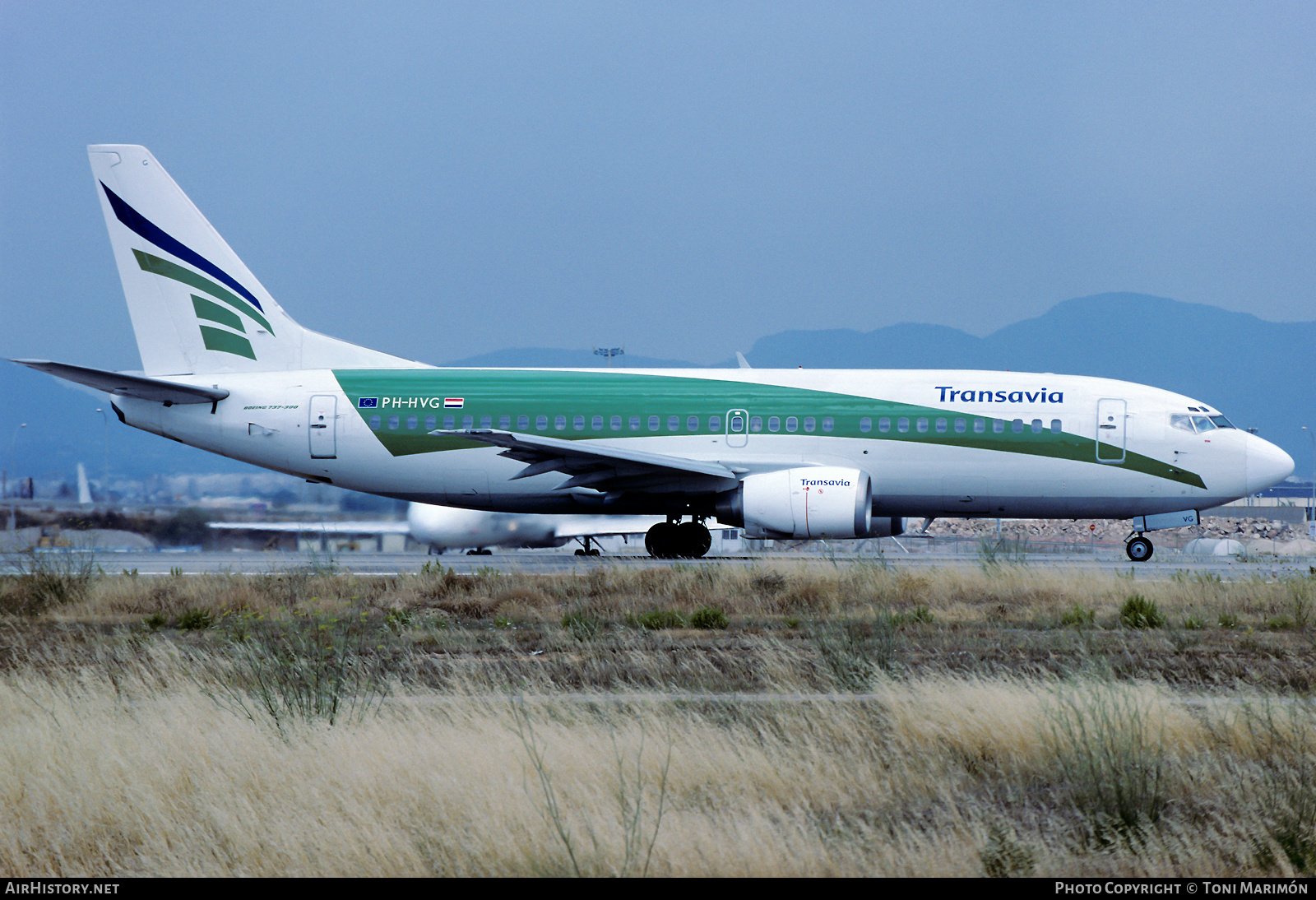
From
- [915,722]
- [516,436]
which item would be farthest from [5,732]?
[516,436]

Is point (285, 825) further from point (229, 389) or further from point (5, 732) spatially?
point (229, 389)

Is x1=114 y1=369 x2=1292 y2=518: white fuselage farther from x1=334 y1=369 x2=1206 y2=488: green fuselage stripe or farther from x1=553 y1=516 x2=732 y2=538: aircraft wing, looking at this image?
x1=553 y1=516 x2=732 y2=538: aircraft wing

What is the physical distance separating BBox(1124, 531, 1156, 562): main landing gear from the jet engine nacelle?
5.53m

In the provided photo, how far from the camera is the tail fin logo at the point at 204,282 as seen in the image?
22.5m

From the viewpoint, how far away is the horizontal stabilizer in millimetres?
19984

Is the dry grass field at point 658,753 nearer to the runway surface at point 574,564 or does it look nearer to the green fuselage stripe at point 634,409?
the runway surface at point 574,564

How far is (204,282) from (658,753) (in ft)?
63.9

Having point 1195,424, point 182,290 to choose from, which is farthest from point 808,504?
point 182,290

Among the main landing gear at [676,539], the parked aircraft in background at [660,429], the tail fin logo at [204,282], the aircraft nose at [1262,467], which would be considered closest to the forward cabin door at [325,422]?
the parked aircraft in background at [660,429]

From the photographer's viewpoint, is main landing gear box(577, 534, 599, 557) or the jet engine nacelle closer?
the jet engine nacelle

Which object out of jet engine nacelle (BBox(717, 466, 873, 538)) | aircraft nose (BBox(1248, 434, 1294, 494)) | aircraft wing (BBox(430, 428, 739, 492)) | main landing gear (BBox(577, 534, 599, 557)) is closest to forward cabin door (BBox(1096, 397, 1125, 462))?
aircraft nose (BBox(1248, 434, 1294, 494))

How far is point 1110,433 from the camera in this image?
20.5m

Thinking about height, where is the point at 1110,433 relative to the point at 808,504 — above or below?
above

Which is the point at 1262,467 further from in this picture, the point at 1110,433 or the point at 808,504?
the point at 808,504
